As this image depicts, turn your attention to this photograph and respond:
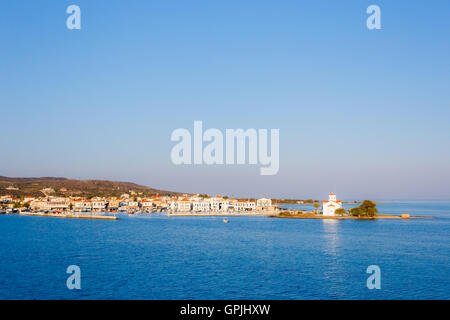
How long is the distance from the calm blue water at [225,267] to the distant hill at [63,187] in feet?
381

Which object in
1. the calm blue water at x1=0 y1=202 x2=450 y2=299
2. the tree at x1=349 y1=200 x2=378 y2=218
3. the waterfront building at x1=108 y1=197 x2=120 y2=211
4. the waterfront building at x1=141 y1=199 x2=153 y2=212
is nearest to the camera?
the calm blue water at x1=0 y1=202 x2=450 y2=299

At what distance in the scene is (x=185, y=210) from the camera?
107562 millimetres

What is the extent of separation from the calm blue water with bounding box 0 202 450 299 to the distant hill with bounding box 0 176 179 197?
11621 centimetres

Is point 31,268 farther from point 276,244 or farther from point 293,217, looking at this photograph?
point 293,217

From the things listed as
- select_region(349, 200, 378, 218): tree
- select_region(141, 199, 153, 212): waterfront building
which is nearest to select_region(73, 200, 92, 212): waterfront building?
select_region(141, 199, 153, 212): waterfront building

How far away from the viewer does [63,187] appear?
165 m

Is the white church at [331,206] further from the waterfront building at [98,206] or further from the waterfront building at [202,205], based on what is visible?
the waterfront building at [98,206]

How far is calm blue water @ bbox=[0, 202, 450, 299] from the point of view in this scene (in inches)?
771

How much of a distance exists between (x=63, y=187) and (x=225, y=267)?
155159 mm

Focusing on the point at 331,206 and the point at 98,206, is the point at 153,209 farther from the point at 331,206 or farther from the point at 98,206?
the point at 331,206

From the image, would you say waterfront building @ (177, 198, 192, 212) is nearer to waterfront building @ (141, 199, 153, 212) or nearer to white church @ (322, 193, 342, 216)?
waterfront building @ (141, 199, 153, 212)

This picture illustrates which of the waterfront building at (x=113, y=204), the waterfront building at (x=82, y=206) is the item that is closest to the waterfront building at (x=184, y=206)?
the waterfront building at (x=113, y=204)

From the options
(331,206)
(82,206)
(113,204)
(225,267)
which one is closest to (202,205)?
(113,204)
